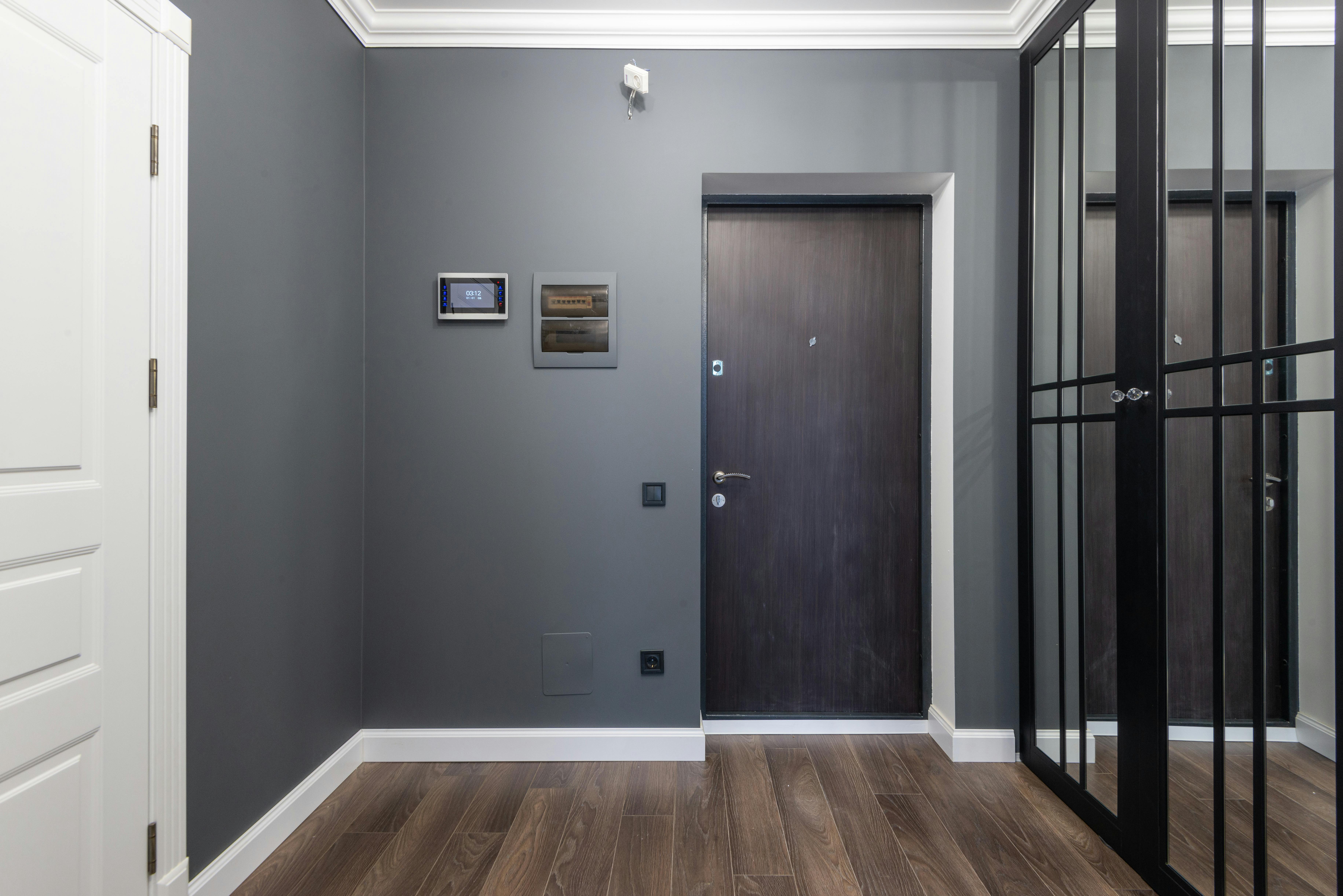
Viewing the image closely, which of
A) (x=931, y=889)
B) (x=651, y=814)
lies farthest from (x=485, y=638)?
(x=931, y=889)

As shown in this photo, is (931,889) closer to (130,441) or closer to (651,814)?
(651,814)

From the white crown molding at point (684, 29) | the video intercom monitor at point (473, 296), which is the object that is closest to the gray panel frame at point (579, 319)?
the video intercom monitor at point (473, 296)

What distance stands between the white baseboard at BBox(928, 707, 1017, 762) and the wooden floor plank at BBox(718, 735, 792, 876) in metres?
0.70

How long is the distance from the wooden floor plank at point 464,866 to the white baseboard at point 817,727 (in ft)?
3.20

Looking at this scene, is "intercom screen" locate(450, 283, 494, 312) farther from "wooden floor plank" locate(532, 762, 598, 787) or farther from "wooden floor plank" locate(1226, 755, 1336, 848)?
"wooden floor plank" locate(1226, 755, 1336, 848)

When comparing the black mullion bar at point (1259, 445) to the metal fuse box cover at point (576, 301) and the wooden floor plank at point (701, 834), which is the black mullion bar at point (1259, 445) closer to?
the wooden floor plank at point (701, 834)

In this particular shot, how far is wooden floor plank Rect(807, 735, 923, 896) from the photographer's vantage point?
1.68 m

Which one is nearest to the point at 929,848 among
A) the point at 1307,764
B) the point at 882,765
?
the point at 882,765

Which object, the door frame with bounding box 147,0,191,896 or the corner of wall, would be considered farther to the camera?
the corner of wall

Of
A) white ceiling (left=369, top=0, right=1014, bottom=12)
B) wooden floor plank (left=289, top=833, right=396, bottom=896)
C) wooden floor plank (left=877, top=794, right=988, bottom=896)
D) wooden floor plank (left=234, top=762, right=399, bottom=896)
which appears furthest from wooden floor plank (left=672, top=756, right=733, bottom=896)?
white ceiling (left=369, top=0, right=1014, bottom=12)

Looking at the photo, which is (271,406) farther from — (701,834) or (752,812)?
(752,812)

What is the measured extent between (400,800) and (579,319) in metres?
1.75

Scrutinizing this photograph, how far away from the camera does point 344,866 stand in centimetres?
174

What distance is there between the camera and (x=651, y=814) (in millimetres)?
1988
